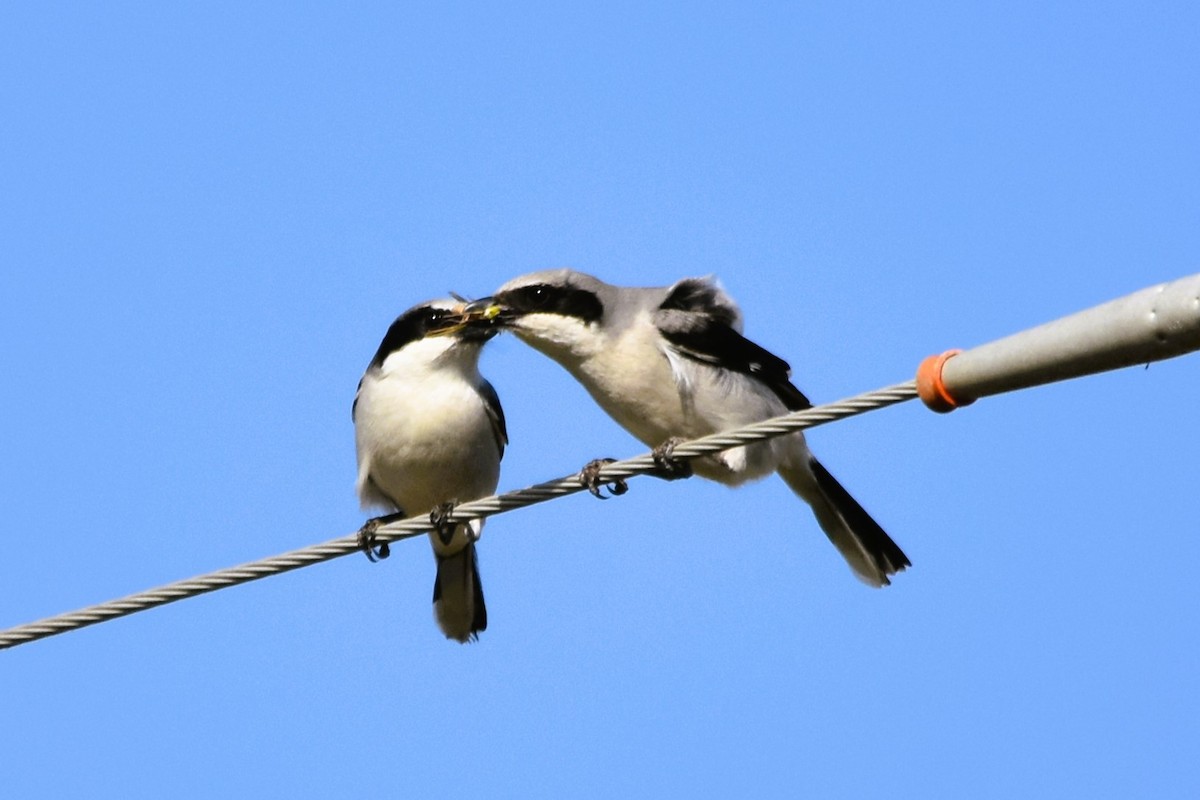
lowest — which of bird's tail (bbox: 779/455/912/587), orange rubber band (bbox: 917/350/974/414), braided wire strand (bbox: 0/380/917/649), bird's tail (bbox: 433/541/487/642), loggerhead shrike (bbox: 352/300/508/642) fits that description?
orange rubber band (bbox: 917/350/974/414)

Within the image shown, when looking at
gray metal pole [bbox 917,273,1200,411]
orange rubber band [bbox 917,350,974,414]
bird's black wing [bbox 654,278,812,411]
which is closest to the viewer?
gray metal pole [bbox 917,273,1200,411]

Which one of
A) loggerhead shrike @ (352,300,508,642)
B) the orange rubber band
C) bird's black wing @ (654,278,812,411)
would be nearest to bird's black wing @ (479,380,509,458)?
loggerhead shrike @ (352,300,508,642)

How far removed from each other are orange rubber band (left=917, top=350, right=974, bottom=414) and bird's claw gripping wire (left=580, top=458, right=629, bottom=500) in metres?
2.11

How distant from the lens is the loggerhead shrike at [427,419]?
9.38 metres

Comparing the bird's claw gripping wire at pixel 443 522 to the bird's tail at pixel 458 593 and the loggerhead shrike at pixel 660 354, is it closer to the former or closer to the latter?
the bird's tail at pixel 458 593

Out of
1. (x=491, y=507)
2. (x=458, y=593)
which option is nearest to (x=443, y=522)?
(x=491, y=507)

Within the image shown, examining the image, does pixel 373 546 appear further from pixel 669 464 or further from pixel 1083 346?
pixel 1083 346

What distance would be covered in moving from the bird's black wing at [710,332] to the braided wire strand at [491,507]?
1032 millimetres

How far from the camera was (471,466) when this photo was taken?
9.53 m

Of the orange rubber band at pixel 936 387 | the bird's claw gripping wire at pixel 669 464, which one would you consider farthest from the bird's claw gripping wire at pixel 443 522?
the orange rubber band at pixel 936 387

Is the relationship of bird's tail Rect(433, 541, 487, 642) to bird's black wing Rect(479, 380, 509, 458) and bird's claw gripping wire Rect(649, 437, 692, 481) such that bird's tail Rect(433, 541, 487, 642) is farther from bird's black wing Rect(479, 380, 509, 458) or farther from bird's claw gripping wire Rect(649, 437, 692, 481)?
bird's claw gripping wire Rect(649, 437, 692, 481)

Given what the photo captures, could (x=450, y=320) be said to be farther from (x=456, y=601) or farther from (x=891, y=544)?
(x=891, y=544)

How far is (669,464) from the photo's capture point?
7.27 meters

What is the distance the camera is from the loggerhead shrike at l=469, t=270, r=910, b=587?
8078mm
